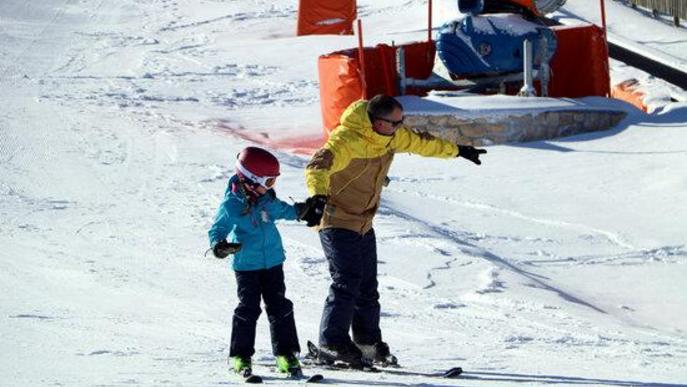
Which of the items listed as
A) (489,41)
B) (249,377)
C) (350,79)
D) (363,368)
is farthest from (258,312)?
(489,41)

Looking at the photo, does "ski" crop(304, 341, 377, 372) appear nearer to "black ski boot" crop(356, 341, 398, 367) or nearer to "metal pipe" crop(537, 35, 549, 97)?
"black ski boot" crop(356, 341, 398, 367)

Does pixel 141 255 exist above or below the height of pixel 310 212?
below

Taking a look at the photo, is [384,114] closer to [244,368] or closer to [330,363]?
[330,363]

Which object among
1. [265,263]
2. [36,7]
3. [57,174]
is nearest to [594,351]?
[265,263]

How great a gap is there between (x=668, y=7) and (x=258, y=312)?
20716 millimetres

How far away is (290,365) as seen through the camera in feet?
22.1

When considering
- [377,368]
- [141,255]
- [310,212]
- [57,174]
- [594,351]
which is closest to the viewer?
[310,212]

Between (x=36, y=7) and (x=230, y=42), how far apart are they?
7138 mm

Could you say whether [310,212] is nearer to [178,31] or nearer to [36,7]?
[178,31]

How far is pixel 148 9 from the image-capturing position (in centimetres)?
3195

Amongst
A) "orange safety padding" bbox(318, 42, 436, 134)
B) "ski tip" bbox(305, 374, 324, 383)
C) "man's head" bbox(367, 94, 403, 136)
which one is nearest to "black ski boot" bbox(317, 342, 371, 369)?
"ski tip" bbox(305, 374, 324, 383)

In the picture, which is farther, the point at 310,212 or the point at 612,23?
the point at 612,23

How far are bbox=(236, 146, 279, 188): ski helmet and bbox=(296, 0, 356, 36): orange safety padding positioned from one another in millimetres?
14351

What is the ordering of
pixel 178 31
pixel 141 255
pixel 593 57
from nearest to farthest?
1. pixel 141 255
2. pixel 593 57
3. pixel 178 31
